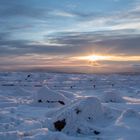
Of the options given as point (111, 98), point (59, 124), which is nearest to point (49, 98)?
point (111, 98)

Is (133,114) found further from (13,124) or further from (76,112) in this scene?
(13,124)

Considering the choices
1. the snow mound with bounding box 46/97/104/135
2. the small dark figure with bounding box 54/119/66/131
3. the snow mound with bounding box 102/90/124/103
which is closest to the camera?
the snow mound with bounding box 46/97/104/135

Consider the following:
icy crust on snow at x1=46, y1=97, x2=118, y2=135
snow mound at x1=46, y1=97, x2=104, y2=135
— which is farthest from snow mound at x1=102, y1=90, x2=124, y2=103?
snow mound at x1=46, y1=97, x2=104, y2=135

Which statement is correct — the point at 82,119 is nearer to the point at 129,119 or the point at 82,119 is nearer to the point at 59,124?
the point at 59,124

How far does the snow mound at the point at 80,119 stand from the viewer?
880cm

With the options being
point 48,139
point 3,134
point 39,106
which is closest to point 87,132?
point 48,139

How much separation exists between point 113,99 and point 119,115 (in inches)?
262

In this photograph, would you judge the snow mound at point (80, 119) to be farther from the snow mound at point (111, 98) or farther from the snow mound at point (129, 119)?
the snow mound at point (111, 98)

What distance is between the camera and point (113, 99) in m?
17.3

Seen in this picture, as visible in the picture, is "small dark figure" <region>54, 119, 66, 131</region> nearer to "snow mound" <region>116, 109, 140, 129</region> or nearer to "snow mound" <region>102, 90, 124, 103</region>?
"snow mound" <region>116, 109, 140, 129</region>

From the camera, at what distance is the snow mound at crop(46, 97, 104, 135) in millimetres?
8805

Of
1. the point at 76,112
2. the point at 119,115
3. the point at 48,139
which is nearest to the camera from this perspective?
the point at 48,139

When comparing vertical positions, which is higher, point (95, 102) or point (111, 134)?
point (95, 102)

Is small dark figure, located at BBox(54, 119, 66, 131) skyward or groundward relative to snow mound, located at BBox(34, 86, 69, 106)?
groundward
